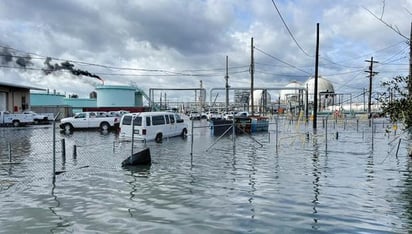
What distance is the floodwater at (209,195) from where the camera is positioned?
752cm

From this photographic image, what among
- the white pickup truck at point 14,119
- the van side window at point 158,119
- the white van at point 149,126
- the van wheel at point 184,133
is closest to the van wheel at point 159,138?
the white van at point 149,126

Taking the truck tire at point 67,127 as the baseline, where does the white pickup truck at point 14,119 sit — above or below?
above

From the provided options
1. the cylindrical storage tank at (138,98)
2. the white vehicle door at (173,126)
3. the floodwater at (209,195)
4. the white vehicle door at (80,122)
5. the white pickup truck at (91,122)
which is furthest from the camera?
the cylindrical storage tank at (138,98)

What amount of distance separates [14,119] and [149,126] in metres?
25.2

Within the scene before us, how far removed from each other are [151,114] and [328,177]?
14.6 metres

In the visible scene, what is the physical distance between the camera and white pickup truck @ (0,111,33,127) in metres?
42.8

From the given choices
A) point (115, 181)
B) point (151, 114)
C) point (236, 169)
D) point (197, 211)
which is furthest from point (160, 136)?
point (197, 211)

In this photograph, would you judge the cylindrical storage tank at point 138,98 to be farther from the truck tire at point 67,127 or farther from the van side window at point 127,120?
the van side window at point 127,120

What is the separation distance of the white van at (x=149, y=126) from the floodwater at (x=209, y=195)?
288 inches

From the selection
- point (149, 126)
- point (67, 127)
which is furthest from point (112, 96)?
point (149, 126)

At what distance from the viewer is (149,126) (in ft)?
80.7

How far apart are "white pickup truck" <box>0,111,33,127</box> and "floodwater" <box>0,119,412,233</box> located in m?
28.9

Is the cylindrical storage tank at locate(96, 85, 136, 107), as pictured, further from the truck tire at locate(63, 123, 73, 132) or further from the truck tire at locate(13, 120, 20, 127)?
the truck tire at locate(63, 123, 73, 132)

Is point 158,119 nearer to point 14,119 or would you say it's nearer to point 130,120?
point 130,120
